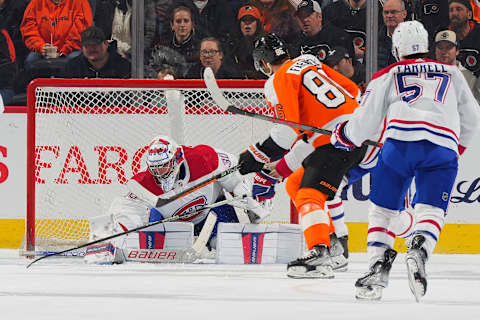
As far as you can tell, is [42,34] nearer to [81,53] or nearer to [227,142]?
[81,53]

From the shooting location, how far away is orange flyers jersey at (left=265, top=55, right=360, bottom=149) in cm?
396

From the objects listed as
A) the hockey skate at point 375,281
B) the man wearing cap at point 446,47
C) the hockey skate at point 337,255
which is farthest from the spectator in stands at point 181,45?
the hockey skate at point 375,281

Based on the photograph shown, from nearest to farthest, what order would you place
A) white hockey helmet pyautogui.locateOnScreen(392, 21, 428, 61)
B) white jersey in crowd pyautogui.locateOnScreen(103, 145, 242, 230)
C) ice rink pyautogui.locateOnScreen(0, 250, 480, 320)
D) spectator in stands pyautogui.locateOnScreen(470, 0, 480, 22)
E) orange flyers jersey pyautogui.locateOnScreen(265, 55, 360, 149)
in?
ice rink pyautogui.locateOnScreen(0, 250, 480, 320) → white hockey helmet pyautogui.locateOnScreen(392, 21, 428, 61) → orange flyers jersey pyautogui.locateOnScreen(265, 55, 360, 149) → white jersey in crowd pyautogui.locateOnScreen(103, 145, 242, 230) → spectator in stands pyautogui.locateOnScreen(470, 0, 480, 22)

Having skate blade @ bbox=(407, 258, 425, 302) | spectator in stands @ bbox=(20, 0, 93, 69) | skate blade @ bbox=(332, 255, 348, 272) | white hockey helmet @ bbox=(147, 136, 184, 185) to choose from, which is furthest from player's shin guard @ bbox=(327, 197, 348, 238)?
spectator in stands @ bbox=(20, 0, 93, 69)

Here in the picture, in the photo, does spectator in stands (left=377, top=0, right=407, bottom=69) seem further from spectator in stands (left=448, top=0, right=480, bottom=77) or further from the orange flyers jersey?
the orange flyers jersey

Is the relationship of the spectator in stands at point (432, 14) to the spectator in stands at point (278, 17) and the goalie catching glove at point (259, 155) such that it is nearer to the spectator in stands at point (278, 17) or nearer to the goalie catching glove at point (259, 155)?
the spectator in stands at point (278, 17)

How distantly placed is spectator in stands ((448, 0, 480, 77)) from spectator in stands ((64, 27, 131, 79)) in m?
1.98

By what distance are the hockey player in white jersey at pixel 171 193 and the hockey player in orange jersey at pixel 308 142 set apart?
16.6 inches

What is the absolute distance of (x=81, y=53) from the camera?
19.0 feet

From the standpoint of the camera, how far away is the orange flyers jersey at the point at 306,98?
396 centimetres

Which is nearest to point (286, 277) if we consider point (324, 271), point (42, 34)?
point (324, 271)

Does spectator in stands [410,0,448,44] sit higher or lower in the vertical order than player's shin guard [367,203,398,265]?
higher

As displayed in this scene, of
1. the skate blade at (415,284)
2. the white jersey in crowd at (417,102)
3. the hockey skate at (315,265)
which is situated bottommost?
the hockey skate at (315,265)

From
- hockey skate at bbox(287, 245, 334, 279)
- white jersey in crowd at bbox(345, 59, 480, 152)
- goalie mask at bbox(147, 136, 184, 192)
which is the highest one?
white jersey in crowd at bbox(345, 59, 480, 152)
